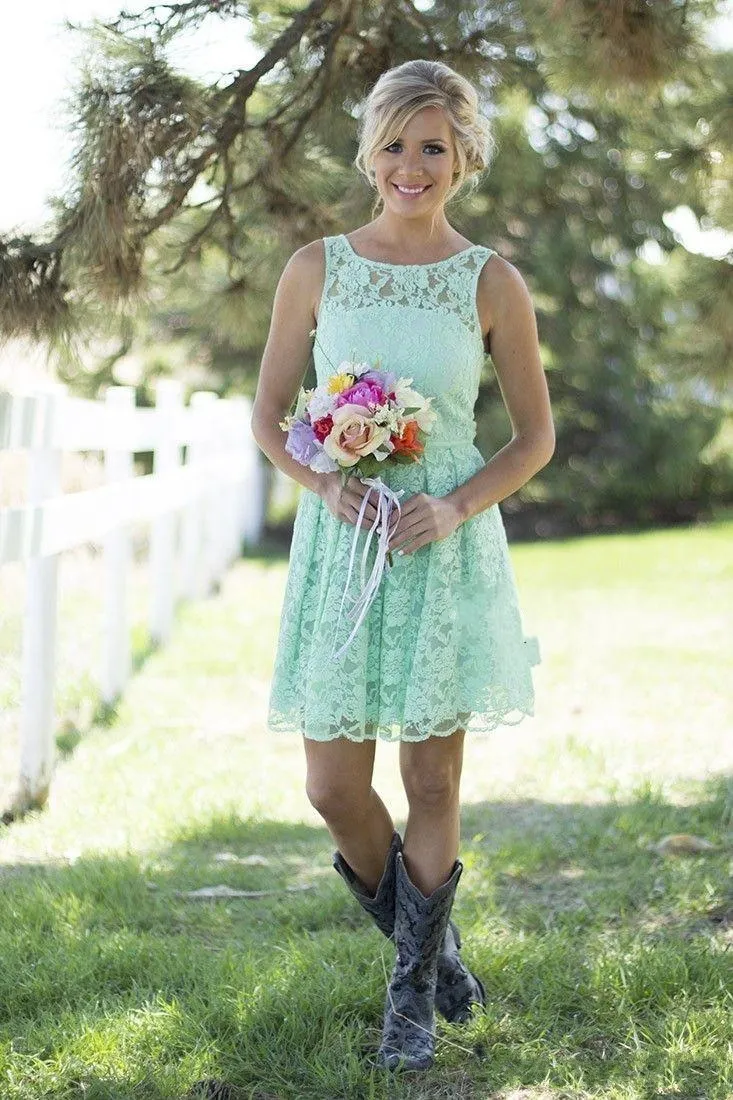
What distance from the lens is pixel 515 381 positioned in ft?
10.1

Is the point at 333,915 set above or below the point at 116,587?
below

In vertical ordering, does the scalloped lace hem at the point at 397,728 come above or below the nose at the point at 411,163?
below

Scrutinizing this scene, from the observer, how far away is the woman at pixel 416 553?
2.89 meters

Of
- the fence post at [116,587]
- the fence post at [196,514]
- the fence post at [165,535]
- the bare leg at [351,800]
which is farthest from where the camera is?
the fence post at [196,514]

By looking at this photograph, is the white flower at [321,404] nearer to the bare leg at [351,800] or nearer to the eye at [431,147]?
the eye at [431,147]

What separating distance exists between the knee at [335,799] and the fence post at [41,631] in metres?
2.13

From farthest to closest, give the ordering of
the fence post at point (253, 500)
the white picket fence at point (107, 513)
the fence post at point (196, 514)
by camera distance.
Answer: the fence post at point (253, 500)
the fence post at point (196, 514)
the white picket fence at point (107, 513)

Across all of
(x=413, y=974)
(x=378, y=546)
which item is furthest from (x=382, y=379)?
(x=413, y=974)

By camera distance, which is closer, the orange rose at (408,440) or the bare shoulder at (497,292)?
the orange rose at (408,440)

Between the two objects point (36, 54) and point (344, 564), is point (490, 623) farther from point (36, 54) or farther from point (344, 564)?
point (36, 54)

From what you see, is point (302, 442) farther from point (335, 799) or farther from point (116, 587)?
point (116, 587)

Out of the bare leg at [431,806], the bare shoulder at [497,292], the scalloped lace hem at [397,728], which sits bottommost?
the bare leg at [431,806]

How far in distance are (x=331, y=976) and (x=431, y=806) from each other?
0.48 meters

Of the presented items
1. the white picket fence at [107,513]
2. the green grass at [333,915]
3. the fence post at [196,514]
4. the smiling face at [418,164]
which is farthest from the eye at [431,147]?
the fence post at [196,514]
